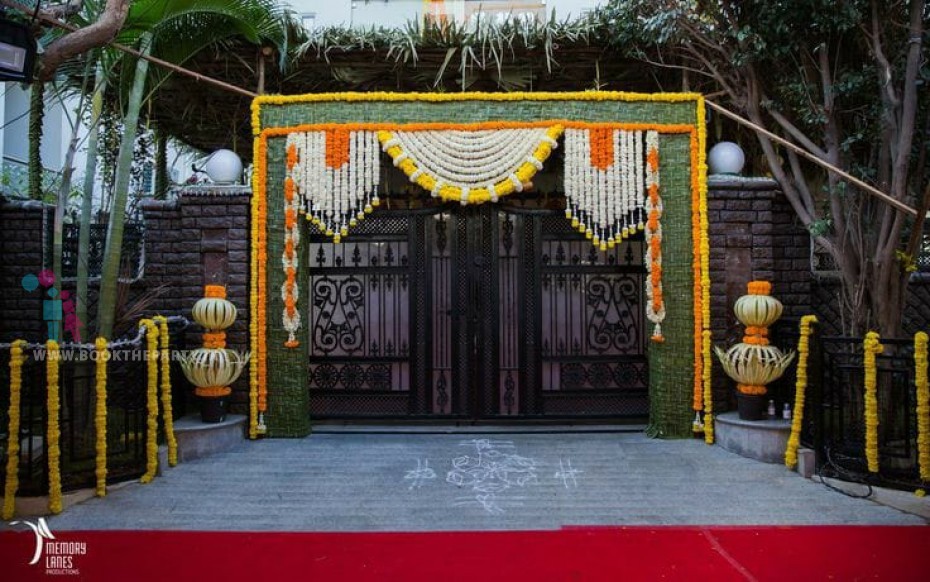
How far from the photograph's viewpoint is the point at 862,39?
5480mm

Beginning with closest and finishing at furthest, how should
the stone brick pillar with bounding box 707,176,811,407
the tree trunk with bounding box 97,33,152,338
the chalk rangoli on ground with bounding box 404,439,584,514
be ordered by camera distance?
the chalk rangoli on ground with bounding box 404,439,584,514, the tree trunk with bounding box 97,33,152,338, the stone brick pillar with bounding box 707,176,811,407

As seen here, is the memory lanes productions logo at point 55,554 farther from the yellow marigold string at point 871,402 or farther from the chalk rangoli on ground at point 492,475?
the yellow marigold string at point 871,402

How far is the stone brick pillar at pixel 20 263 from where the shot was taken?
6.53 meters

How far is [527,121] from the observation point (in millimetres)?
6242

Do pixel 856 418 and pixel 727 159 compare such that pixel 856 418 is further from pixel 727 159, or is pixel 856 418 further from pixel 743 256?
pixel 727 159

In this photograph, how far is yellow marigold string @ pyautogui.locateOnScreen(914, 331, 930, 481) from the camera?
4426 millimetres

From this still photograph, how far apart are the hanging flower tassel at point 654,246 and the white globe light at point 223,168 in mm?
4139

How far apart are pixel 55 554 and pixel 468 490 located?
2632mm

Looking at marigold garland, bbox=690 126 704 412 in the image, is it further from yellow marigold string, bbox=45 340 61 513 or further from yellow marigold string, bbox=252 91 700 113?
yellow marigold string, bbox=45 340 61 513

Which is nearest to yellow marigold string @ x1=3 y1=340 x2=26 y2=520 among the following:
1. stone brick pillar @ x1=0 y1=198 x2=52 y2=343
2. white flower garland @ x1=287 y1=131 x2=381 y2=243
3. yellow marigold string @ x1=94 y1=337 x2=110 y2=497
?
yellow marigold string @ x1=94 y1=337 x2=110 y2=497

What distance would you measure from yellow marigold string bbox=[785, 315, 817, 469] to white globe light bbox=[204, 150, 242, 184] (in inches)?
214

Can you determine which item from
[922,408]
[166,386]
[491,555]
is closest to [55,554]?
[166,386]

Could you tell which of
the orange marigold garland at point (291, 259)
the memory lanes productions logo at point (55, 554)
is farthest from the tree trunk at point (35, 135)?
the memory lanes productions logo at point (55, 554)

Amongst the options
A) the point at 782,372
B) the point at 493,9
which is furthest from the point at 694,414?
the point at 493,9
